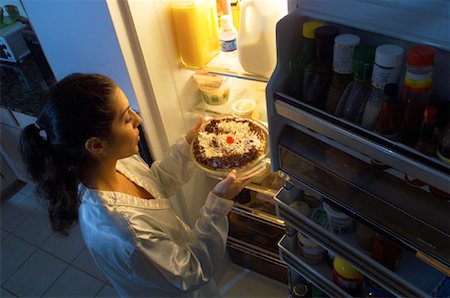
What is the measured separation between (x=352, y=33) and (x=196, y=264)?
72cm

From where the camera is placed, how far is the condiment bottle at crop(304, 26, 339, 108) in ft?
2.54

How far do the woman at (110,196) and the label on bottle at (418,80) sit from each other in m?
0.60

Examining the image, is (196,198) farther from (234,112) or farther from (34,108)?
(34,108)

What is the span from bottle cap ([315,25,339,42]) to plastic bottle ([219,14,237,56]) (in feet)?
1.78

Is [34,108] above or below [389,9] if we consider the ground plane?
below

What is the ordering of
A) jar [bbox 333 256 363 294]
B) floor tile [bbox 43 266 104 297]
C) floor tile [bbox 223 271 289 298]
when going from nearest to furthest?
1. jar [bbox 333 256 363 294]
2. floor tile [bbox 223 271 289 298]
3. floor tile [bbox 43 266 104 297]

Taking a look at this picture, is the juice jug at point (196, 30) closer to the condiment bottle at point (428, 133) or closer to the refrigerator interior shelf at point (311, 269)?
the refrigerator interior shelf at point (311, 269)

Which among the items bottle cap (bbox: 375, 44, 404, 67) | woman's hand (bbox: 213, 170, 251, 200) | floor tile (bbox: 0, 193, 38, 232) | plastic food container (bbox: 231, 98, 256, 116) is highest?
bottle cap (bbox: 375, 44, 404, 67)

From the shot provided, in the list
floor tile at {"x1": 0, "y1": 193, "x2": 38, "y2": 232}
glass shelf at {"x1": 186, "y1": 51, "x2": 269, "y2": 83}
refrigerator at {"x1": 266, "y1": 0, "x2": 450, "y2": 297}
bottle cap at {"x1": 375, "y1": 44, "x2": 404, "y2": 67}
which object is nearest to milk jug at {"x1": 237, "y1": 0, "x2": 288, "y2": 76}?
glass shelf at {"x1": 186, "y1": 51, "x2": 269, "y2": 83}

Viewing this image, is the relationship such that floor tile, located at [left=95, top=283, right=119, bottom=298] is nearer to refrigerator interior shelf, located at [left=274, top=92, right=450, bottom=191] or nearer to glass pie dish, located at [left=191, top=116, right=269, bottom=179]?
glass pie dish, located at [left=191, top=116, right=269, bottom=179]

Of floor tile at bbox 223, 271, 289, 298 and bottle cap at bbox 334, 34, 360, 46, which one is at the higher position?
bottle cap at bbox 334, 34, 360, 46

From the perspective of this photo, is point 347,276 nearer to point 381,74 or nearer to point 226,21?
point 381,74

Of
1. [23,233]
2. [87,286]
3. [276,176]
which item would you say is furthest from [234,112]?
[23,233]

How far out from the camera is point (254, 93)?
62.4 inches
